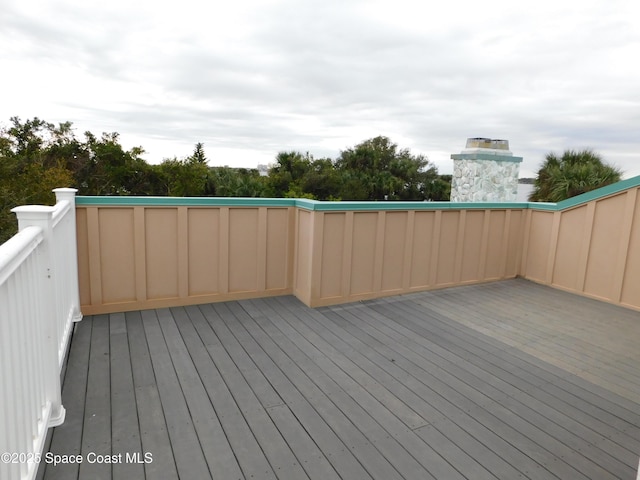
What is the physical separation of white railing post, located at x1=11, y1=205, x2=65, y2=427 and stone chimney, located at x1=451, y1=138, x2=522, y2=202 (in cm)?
894

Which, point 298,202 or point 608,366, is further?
point 298,202

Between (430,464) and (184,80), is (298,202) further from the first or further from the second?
(184,80)

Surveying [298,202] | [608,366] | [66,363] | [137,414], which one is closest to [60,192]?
[66,363]

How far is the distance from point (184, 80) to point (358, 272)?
9508 millimetres

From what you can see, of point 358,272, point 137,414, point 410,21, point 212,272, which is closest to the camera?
point 137,414

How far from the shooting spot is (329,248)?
3.95m

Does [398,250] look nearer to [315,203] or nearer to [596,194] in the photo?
[315,203]

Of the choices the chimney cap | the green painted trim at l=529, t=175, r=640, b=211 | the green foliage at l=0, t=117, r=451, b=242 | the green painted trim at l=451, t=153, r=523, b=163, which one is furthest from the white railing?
the chimney cap

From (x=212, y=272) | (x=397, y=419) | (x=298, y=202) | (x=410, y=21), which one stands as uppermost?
(x=410, y=21)

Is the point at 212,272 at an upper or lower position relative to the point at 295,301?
upper

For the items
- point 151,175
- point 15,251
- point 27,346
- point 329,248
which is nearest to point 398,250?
point 329,248

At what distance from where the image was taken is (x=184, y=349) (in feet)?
9.25

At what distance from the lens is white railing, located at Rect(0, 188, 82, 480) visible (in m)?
1.10

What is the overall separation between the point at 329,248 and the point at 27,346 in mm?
2806
